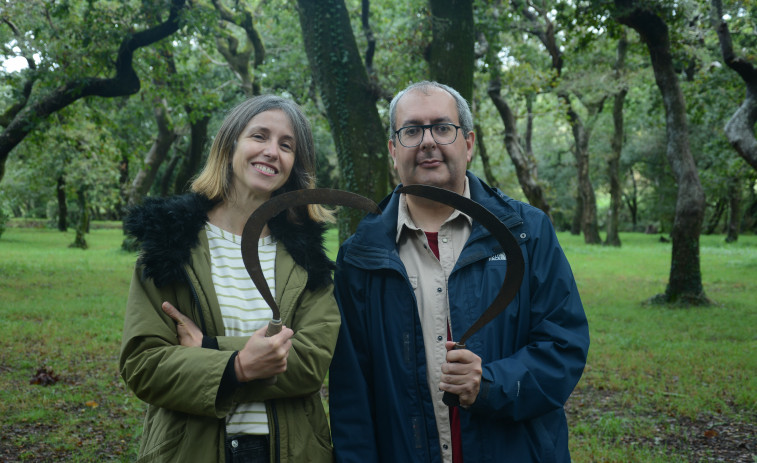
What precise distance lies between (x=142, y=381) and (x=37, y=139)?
11454 mm

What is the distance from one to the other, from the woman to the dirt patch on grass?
3959 mm

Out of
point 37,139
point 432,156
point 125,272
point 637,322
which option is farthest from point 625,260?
point 432,156

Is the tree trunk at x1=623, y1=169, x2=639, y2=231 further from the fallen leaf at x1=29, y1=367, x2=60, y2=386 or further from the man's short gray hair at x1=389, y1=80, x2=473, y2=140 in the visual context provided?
the man's short gray hair at x1=389, y1=80, x2=473, y2=140

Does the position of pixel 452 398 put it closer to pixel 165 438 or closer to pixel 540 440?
pixel 540 440

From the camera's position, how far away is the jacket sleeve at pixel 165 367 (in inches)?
78.4

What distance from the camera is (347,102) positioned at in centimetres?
670

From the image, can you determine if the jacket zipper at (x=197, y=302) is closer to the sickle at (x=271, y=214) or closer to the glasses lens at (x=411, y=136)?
the sickle at (x=271, y=214)

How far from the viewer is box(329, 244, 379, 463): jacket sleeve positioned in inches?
89.7

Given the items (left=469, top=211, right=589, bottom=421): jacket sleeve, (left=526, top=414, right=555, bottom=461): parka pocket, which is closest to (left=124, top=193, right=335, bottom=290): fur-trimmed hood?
(left=469, top=211, right=589, bottom=421): jacket sleeve

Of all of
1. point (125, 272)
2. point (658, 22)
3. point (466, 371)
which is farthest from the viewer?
point (125, 272)

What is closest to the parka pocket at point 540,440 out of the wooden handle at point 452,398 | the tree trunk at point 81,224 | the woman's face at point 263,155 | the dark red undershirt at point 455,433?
the dark red undershirt at point 455,433

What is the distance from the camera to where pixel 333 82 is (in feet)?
22.3

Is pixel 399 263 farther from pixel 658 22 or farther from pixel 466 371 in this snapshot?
pixel 658 22

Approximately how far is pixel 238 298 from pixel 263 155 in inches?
22.5
